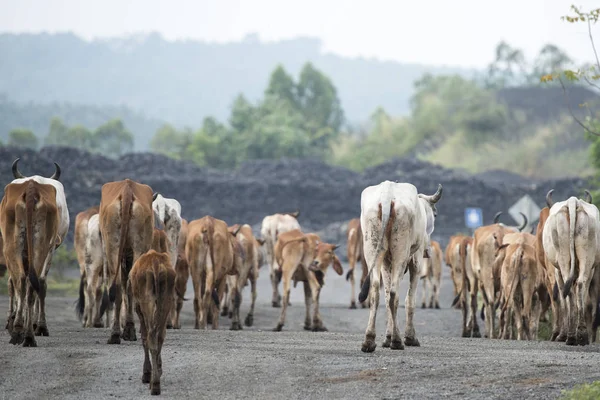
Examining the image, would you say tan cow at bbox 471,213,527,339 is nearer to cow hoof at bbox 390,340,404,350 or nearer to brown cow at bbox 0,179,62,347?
→ cow hoof at bbox 390,340,404,350

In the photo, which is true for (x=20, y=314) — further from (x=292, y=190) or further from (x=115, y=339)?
(x=292, y=190)

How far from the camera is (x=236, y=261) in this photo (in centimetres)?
2067

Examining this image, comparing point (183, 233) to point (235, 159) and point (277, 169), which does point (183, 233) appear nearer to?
point (277, 169)

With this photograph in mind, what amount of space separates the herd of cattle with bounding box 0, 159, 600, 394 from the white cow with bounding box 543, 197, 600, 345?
0.7 inches

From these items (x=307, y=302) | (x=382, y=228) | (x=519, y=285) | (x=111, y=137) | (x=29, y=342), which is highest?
(x=111, y=137)

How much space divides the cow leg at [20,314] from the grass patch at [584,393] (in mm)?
7191

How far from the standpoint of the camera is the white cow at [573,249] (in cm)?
1596

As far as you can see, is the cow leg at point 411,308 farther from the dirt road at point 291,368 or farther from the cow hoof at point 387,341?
the cow hoof at point 387,341

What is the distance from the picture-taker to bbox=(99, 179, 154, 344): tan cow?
15164mm

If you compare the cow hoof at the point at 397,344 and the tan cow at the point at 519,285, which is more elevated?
the tan cow at the point at 519,285

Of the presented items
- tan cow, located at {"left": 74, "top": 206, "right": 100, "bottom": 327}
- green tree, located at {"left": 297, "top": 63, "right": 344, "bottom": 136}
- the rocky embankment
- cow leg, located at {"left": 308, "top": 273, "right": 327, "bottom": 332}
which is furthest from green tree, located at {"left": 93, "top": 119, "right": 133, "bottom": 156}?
cow leg, located at {"left": 308, "top": 273, "right": 327, "bottom": 332}

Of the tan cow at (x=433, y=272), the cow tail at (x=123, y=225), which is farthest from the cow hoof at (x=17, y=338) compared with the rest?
the tan cow at (x=433, y=272)

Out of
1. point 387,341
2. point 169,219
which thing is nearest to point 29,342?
point 387,341

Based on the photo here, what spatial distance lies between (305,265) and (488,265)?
3.37m
